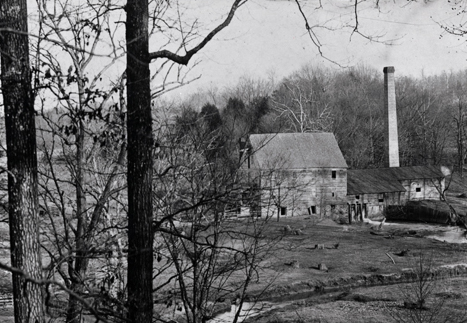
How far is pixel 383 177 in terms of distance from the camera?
51.7m

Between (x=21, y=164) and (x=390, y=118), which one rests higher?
(x=390, y=118)

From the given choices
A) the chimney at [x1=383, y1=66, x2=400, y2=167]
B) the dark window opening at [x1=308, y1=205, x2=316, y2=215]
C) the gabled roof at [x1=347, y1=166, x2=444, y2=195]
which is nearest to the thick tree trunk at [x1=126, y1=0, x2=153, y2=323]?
the dark window opening at [x1=308, y1=205, x2=316, y2=215]

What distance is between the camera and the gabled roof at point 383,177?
1917 inches

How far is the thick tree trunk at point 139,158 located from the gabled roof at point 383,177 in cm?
4282

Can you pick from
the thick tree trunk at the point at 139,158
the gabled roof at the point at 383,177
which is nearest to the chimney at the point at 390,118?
the gabled roof at the point at 383,177

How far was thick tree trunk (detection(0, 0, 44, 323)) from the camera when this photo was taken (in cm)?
522

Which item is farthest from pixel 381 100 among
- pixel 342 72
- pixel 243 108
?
pixel 243 108

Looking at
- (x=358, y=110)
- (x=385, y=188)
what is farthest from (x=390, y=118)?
(x=358, y=110)

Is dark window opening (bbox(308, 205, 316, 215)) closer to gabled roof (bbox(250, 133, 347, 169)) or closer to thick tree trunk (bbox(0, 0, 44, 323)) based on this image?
gabled roof (bbox(250, 133, 347, 169))

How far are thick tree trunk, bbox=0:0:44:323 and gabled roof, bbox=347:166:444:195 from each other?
143 ft

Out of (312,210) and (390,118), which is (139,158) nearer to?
(312,210)

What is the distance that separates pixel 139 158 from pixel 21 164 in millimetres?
1163

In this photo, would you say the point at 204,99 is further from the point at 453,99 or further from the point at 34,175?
the point at 34,175

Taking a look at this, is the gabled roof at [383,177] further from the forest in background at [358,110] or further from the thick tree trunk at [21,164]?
the thick tree trunk at [21,164]
